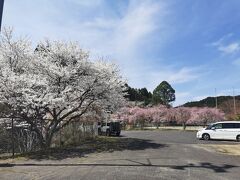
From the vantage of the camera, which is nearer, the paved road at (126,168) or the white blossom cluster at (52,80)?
the paved road at (126,168)

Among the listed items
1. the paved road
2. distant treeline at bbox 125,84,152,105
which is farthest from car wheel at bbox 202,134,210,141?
distant treeline at bbox 125,84,152,105

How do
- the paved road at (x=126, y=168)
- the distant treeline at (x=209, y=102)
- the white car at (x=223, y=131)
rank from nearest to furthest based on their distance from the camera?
1. the paved road at (x=126, y=168)
2. the white car at (x=223, y=131)
3. the distant treeline at (x=209, y=102)

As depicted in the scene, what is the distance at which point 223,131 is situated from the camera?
30.6 meters

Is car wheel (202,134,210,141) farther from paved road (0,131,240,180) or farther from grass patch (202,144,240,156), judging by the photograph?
paved road (0,131,240,180)

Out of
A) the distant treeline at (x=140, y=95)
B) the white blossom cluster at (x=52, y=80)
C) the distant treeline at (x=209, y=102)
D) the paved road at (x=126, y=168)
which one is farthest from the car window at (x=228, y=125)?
the distant treeline at (x=209, y=102)

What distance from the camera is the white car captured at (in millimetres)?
30141

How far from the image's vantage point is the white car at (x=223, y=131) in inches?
1187

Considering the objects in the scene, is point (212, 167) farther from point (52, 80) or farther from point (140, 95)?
point (140, 95)

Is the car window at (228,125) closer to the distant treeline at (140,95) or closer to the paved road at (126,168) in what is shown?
the paved road at (126,168)

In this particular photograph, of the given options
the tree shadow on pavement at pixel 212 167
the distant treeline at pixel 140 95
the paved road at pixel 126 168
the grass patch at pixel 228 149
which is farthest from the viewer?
the distant treeline at pixel 140 95

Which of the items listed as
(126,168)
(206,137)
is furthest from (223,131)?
(126,168)

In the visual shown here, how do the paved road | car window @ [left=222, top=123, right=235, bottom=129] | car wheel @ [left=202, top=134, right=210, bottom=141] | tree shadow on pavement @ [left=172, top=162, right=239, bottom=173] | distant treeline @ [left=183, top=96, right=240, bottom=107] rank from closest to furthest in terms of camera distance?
1. the paved road
2. tree shadow on pavement @ [left=172, top=162, right=239, bottom=173]
3. car window @ [left=222, top=123, right=235, bottom=129]
4. car wheel @ [left=202, top=134, right=210, bottom=141]
5. distant treeline @ [left=183, top=96, right=240, bottom=107]

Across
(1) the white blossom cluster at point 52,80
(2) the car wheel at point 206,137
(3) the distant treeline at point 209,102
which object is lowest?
(2) the car wheel at point 206,137

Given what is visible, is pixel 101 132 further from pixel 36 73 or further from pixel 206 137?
pixel 36 73
